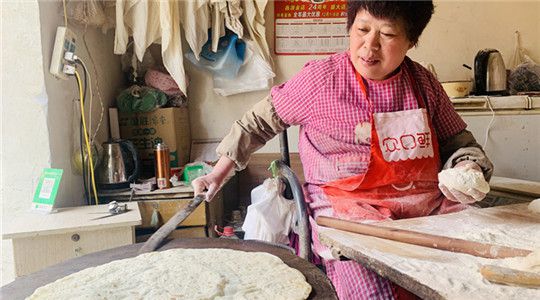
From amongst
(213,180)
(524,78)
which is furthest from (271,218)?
(524,78)

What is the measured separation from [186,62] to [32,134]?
4.18ft

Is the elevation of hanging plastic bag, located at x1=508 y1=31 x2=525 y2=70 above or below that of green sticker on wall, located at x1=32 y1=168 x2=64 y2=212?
above

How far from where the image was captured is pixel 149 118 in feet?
8.56

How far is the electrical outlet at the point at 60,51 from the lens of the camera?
6.28 ft

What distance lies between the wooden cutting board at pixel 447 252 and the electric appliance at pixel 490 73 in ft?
5.24

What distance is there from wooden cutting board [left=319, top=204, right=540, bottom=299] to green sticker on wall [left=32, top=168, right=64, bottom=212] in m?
1.31

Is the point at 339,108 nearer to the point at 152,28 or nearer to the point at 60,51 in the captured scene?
the point at 60,51

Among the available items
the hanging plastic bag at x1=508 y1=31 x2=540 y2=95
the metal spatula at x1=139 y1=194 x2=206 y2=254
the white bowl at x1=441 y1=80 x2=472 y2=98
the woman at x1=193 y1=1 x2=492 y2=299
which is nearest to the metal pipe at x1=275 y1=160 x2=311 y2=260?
the woman at x1=193 y1=1 x2=492 y2=299

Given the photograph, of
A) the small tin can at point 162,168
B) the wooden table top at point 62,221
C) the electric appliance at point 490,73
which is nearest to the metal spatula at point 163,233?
the wooden table top at point 62,221

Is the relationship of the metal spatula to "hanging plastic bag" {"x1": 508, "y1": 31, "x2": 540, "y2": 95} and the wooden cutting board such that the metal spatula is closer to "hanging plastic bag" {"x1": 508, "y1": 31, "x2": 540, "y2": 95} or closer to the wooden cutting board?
the wooden cutting board

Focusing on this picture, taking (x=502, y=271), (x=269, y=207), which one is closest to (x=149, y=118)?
(x=269, y=207)

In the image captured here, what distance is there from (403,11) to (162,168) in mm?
1567

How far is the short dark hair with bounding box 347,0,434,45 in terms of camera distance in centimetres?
116

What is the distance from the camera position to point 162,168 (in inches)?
90.6
